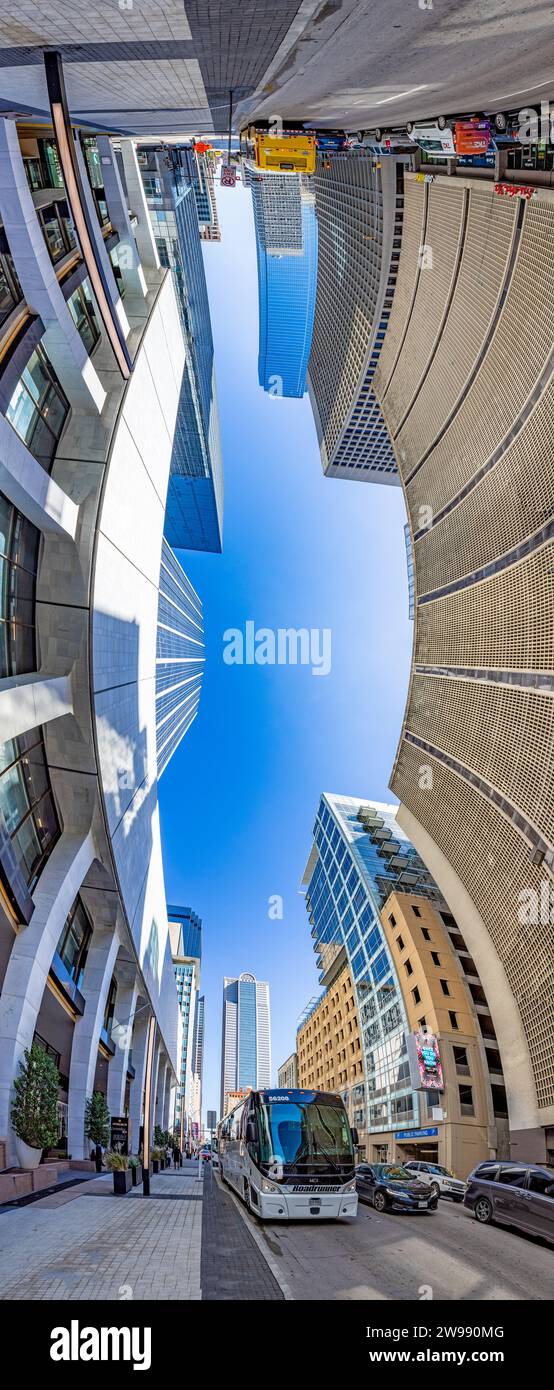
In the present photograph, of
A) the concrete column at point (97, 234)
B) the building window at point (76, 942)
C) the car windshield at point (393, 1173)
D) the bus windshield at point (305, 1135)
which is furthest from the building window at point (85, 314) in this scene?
the car windshield at point (393, 1173)

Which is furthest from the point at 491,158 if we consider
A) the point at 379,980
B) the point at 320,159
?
the point at 379,980

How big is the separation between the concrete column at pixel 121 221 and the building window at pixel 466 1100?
5289cm

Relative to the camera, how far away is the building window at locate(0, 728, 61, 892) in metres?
19.6

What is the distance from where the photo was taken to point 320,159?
31.5m

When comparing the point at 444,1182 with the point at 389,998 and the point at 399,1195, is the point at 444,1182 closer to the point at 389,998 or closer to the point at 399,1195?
the point at 399,1195

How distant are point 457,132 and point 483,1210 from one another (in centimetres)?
3416

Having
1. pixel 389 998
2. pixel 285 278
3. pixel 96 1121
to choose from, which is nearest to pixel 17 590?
pixel 96 1121

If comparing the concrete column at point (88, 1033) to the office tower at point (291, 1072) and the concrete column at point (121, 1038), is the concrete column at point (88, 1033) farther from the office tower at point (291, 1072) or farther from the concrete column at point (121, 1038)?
the office tower at point (291, 1072)

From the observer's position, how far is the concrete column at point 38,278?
14.5m

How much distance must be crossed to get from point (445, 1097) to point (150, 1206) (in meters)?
41.9

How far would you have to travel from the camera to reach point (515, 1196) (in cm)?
1454

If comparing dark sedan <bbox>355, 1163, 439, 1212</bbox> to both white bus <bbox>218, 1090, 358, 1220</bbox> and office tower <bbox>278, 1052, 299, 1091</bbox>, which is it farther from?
office tower <bbox>278, 1052, 299, 1091</bbox>

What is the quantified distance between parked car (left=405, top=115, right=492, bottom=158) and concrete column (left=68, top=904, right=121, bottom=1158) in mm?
32780

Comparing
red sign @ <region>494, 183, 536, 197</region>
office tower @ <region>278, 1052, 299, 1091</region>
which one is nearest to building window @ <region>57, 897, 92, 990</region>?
red sign @ <region>494, 183, 536, 197</region>
